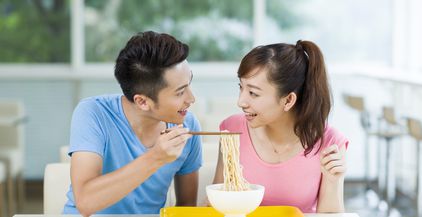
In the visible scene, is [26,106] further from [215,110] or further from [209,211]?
[209,211]

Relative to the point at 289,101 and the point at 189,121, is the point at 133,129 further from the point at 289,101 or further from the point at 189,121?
the point at 289,101

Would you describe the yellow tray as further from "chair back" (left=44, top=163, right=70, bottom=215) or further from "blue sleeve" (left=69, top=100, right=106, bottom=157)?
"chair back" (left=44, top=163, right=70, bottom=215)

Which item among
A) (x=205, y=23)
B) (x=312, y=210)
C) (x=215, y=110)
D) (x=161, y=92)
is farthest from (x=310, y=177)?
(x=205, y=23)

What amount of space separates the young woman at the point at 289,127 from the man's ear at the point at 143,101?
0.27m

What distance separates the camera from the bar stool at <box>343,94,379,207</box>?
6.08 metres

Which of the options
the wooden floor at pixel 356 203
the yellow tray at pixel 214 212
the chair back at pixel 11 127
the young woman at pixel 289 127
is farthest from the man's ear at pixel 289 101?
the chair back at pixel 11 127

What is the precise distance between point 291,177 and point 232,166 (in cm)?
38

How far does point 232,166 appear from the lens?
226 cm

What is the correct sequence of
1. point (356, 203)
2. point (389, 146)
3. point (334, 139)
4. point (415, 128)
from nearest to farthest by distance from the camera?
point (334, 139) → point (415, 128) → point (389, 146) → point (356, 203)

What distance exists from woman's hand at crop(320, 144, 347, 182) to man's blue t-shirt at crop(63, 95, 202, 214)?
1.45 ft

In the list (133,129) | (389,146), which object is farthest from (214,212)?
(389,146)

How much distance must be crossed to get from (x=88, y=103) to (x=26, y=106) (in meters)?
4.49

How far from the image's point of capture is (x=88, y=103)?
250 centimetres

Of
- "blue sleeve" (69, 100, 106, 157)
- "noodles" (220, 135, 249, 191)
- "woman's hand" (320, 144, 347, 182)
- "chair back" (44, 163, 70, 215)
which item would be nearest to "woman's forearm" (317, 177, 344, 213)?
"woman's hand" (320, 144, 347, 182)
